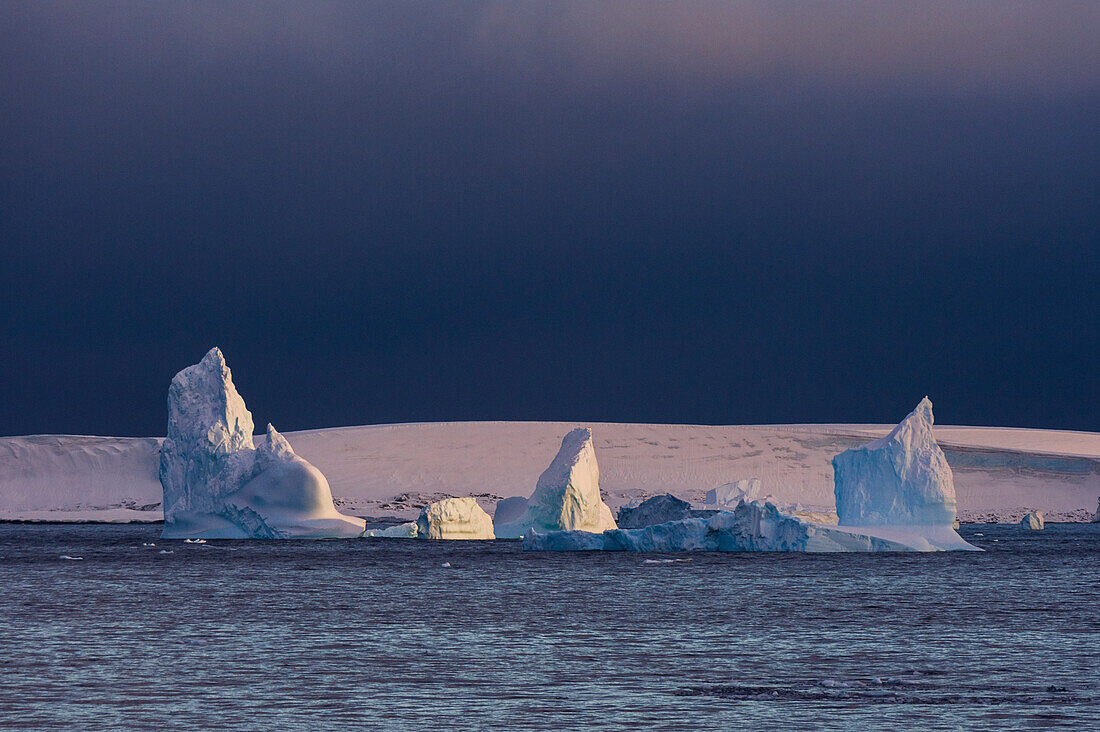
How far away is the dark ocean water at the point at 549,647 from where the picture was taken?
48.1ft

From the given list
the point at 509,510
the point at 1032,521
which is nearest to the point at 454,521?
the point at 509,510

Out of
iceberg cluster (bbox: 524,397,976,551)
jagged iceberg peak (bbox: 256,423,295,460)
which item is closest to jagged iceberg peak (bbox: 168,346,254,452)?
jagged iceberg peak (bbox: 256,423,295,460)

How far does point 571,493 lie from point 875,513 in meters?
9.51

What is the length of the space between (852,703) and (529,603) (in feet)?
43.8

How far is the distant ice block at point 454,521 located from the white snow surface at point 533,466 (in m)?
44.3

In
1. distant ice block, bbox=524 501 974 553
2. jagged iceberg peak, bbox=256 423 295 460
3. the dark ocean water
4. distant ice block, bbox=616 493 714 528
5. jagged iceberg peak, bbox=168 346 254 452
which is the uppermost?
jagged iceberg peak, bbox=168 346 254 452

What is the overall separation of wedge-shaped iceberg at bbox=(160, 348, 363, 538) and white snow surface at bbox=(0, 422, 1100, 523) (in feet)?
150

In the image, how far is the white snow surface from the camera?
9944cm

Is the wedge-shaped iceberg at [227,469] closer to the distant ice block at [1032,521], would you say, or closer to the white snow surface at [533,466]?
the distant ice block at [1032,521]

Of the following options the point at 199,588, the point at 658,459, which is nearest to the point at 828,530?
the point at 199,588

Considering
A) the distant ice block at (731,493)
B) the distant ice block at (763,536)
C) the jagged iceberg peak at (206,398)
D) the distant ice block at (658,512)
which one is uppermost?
the jagged iceberg peak at (206,398)

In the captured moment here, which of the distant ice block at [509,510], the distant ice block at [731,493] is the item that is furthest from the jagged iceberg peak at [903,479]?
the distant ice block at [731,493]

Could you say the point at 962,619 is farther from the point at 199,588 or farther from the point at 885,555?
the point at 885,555

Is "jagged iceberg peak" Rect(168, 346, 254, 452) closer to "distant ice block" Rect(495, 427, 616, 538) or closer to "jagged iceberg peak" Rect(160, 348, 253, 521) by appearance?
"jagged iceberg peak" Rect(160, 348, 253, 521)
